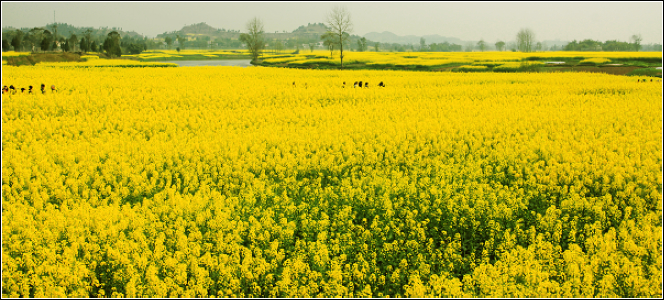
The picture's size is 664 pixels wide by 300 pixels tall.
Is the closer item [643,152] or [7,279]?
[7,279]

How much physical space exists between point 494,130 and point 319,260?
8.74 m

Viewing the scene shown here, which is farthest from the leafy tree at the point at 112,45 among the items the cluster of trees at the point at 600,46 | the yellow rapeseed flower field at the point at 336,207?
the cluster of trees at the point at 600,46

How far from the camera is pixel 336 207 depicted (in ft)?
23.8

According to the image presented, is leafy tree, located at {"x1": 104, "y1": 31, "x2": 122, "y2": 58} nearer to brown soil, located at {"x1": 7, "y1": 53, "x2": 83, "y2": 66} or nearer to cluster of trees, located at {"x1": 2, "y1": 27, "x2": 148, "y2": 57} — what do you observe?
cluster of trees, located at {"x1": 2, "y1": 27, "x2": 148, "y2": 57}

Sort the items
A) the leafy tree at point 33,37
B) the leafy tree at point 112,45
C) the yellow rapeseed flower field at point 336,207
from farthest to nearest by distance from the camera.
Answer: the leafy tree at point 33,37, the leafy tree at point 112,45, the yellow rapeseed flower field at point 336,207

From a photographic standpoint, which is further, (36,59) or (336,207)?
(36,59)

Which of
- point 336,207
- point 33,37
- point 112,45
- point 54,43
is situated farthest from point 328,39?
point 336,207

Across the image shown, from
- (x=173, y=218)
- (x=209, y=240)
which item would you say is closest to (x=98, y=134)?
(x=173, y=218)

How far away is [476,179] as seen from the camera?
8.68m

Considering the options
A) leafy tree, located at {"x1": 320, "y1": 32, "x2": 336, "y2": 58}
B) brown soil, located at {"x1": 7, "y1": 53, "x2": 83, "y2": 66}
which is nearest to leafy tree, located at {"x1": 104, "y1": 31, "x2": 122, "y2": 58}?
brown soil, located at {"x1": 7, "y1": 53, "x2": 83, "y2": 66}

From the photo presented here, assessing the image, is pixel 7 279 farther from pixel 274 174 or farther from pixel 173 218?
pixel 274 174

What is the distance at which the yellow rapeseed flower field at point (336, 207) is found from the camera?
201 inches

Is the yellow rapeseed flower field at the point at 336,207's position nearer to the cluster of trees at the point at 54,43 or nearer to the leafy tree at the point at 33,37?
the cluster of trees at the point at 54,43

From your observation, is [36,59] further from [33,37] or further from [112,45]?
[33,37]
